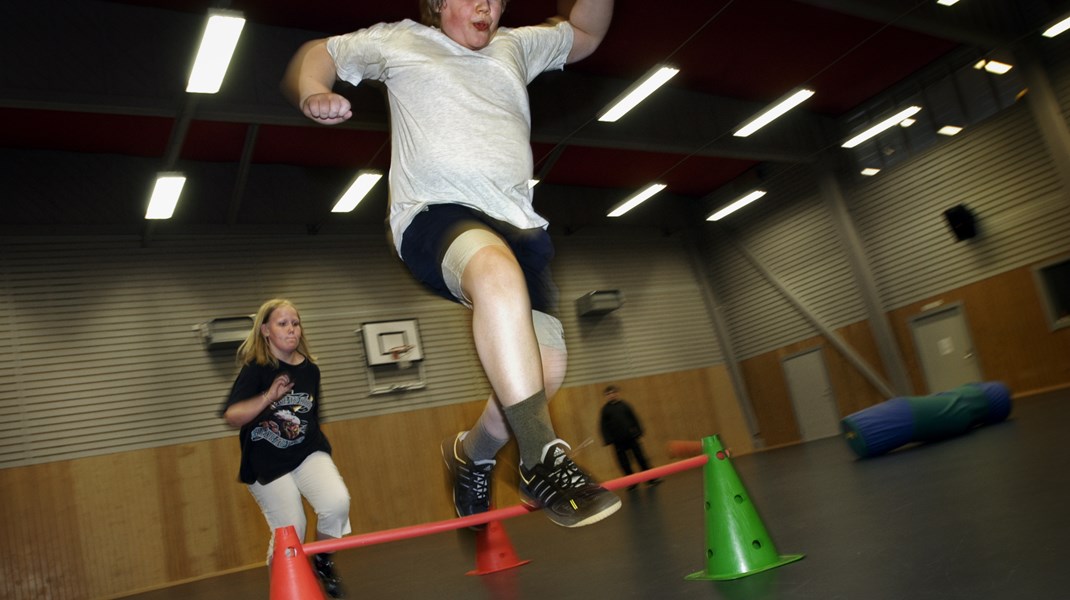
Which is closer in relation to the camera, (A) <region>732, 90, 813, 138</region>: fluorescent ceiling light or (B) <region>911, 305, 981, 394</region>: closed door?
(A) <region>732, 90, 813, 138</region>: fluorescent ceiling light

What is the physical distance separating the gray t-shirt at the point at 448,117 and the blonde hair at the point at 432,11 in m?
0.05

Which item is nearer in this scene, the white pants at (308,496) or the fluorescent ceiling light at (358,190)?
the white pants at (308,496)

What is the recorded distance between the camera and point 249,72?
9734mm

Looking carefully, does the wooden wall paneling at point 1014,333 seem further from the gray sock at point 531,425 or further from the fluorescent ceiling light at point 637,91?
the gray sock at point 531,425

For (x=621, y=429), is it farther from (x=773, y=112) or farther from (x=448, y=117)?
(x=448, y=117)

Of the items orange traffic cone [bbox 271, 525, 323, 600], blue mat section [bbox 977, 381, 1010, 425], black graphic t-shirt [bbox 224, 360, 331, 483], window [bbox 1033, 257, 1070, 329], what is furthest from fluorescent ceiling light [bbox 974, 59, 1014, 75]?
orange traffic cone [bbox 271, 525, 323, 600]

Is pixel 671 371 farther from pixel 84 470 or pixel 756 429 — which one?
pixel 84 470

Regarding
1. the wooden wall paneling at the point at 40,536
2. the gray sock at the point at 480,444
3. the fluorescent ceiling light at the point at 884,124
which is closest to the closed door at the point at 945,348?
the fluorescent ceiling light at the point at 884,124

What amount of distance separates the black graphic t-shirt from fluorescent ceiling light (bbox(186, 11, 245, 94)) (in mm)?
5446

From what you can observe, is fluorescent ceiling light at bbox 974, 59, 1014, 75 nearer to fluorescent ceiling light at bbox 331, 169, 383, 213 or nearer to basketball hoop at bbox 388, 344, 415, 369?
fluorescent ceiling light at bbox 331, 169, 383, 213

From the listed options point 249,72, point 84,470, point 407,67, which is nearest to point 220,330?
point 84,470

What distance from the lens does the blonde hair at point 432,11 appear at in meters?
2.34

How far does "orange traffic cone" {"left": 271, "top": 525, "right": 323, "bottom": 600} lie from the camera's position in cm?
206

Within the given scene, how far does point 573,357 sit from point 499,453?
1275cm
